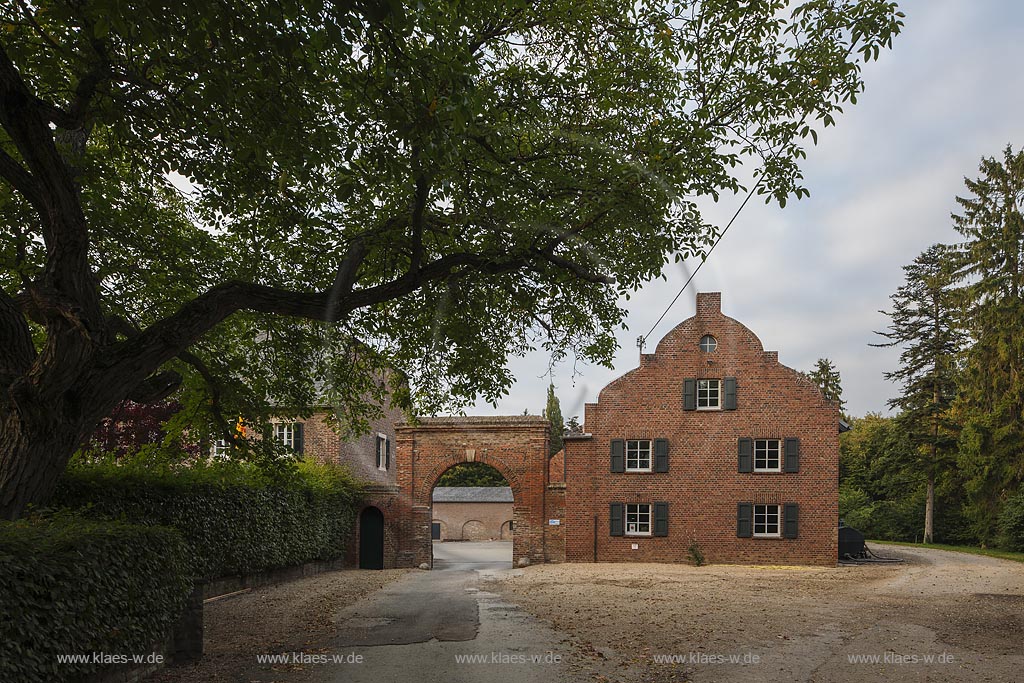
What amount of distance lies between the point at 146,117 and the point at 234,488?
10249 millimetres

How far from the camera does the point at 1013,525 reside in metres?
30.9

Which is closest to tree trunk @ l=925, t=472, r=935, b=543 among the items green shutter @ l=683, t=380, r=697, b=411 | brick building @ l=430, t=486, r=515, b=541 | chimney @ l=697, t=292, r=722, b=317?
green shutter @ l=683, t=380, r=697, b=411

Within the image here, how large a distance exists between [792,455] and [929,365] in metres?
22.4

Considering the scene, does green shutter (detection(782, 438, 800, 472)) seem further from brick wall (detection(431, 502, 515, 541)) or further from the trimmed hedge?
brick wall (detection(431, 502, 515, 541))

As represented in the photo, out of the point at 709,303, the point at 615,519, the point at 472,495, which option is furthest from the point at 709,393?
the point at 472,495

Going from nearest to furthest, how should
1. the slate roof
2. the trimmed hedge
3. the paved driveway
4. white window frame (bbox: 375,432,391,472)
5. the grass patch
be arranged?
the trimmed hedge < the paved driveway < the grass patch < white window frame (bbox: 375,432,391,472) < the slate roof

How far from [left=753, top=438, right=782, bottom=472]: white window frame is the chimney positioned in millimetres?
4567

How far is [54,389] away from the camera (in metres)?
8.00

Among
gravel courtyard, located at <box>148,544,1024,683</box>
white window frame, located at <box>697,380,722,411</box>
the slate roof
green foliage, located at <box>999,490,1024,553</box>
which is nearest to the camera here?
gravel courtyard, located at <box>148,544,1024,683</box>

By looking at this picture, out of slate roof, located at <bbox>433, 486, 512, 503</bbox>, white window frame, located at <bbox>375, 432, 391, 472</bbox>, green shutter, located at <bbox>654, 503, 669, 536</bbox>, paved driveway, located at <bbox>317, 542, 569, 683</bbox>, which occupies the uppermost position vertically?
white window frame, located at <bbox>375, 432, 391, 472</bbox>

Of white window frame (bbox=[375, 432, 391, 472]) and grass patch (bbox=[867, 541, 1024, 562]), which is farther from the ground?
white window frame (bbox=[375, 432, 391, 472])

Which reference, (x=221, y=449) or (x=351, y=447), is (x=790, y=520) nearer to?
(x=351, y=447)

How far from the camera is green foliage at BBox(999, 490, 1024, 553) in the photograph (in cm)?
3077

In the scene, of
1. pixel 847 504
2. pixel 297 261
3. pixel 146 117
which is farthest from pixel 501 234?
pixel 847 504
